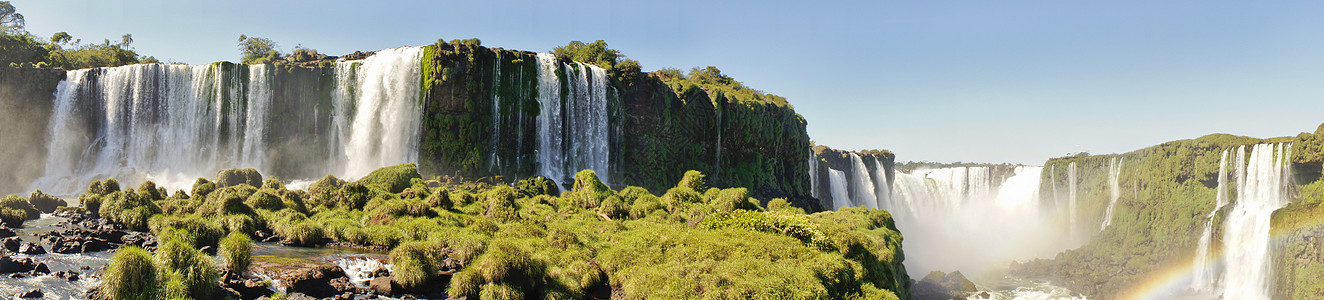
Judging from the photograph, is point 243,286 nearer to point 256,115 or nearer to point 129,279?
point 129,279

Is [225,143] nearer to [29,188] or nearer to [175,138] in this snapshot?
[175,138]

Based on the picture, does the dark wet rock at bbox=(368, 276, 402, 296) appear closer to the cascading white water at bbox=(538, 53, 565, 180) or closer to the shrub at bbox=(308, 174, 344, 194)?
the shrub at bbox=(308, 174, 344, 194)

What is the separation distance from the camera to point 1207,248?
44875 millimetres

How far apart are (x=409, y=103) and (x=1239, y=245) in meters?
57.2

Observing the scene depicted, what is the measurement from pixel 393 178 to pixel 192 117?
2077 cm

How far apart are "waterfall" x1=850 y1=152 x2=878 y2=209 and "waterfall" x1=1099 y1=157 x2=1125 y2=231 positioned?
22.5 metres

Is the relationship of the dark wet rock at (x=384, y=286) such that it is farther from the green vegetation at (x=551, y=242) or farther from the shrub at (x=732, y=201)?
the shrub at (x=732, y=201)

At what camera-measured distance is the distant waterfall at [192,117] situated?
39938 mm

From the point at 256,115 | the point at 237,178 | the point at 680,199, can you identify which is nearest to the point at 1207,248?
the point at 680,199

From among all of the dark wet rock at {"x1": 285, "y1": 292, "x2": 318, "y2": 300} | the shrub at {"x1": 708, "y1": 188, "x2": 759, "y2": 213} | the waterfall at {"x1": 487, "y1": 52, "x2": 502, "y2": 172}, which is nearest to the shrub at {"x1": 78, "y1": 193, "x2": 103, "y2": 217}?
the dark wet rock at {"x1": 285, "y1": 292, "x2": 318, "y2": 300}

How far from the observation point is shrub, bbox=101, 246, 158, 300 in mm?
9594

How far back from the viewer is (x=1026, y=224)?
71125mm

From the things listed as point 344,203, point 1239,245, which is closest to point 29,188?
point 344,203

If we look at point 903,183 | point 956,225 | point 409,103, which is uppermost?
point 409,103
